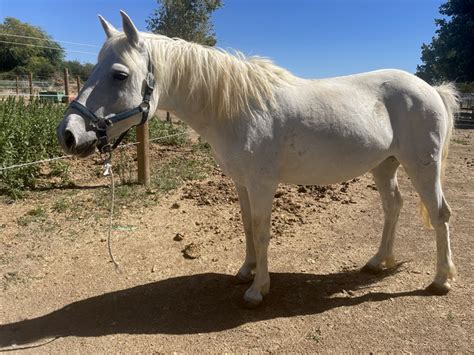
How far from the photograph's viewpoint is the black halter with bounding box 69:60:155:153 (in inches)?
90.2

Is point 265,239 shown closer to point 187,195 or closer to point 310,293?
point 310,293

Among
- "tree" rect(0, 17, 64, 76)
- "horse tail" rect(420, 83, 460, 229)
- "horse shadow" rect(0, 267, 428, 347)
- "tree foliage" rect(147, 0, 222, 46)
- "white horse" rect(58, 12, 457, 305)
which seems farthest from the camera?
"tree" rect(0, 17, 64, 76)

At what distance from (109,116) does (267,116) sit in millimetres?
1097

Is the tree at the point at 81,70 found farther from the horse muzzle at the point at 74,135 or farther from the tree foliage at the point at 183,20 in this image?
the horse muzzle at the point at 74,135

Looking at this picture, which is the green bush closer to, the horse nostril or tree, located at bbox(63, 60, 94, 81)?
the horse nostril

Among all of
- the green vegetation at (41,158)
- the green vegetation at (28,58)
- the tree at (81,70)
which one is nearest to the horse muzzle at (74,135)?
the green vegetation at (41,158)

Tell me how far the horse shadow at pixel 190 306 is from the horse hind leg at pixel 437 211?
189mm

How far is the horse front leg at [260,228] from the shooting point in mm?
2738

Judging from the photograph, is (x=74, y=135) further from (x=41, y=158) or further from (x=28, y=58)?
(x=28, y=58)

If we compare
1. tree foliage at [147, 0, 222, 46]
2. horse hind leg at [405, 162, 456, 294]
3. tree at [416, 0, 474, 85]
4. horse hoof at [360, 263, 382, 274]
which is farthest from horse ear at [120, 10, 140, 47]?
tree at [416, 0, 474, 85]

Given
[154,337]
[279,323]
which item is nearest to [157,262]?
→ [154,337]

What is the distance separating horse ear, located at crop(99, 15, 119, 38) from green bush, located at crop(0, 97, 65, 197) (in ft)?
11.9

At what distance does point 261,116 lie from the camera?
2709mm

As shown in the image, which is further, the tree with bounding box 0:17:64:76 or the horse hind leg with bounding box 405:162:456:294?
the tree with bounding box 0:17:64:76
